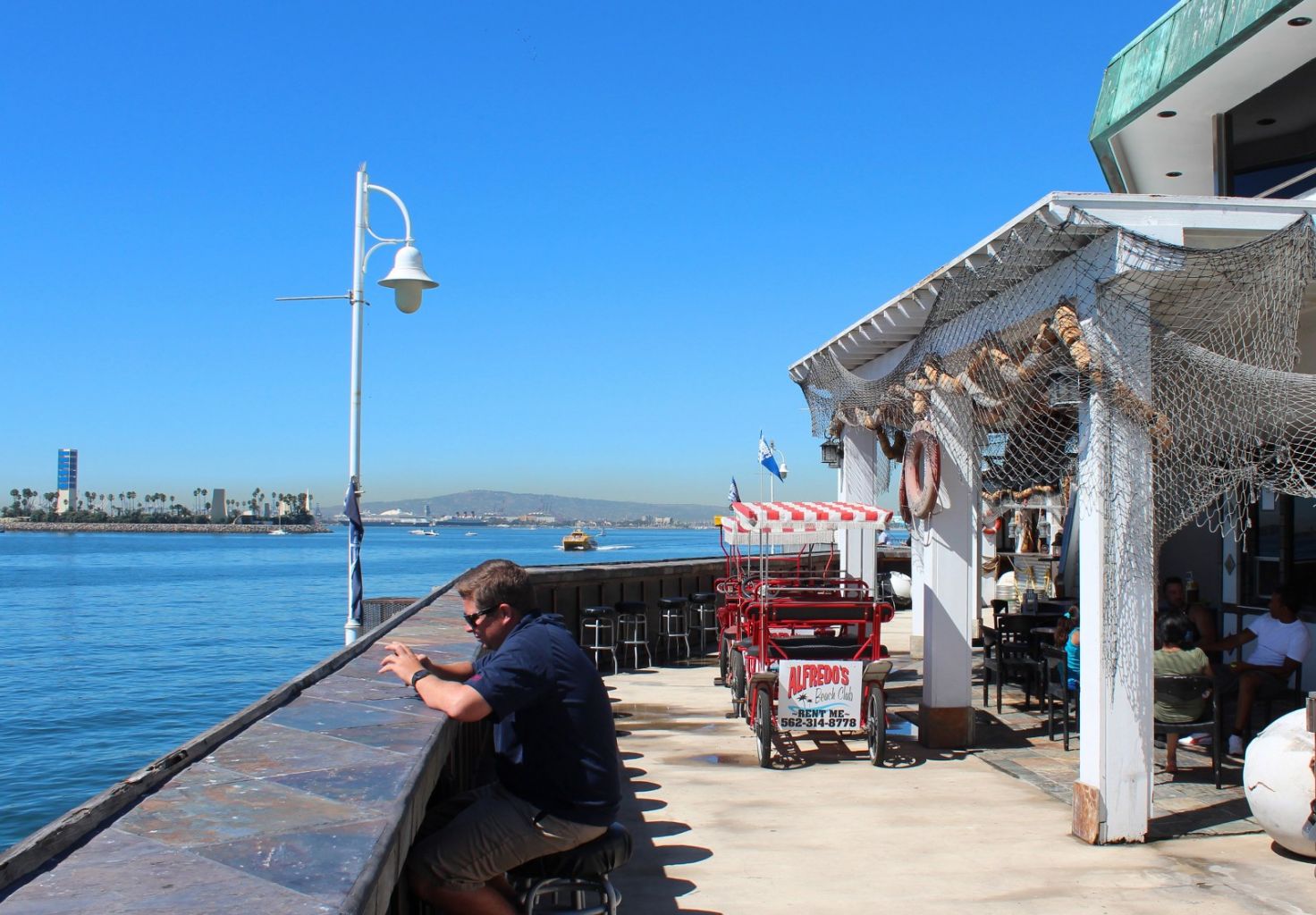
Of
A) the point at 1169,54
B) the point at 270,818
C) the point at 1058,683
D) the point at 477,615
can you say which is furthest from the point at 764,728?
→ the point at 1169,54

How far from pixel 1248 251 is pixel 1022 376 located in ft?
5.44

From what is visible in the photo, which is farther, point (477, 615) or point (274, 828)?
point (477, 615)

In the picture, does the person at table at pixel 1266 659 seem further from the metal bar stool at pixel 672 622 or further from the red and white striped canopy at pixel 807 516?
the metal bar stool at pixel 672 622

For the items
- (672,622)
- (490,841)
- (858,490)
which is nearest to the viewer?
(490,841)

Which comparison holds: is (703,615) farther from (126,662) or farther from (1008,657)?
(126,662)

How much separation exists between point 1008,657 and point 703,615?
619 cm

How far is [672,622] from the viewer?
18.0 m

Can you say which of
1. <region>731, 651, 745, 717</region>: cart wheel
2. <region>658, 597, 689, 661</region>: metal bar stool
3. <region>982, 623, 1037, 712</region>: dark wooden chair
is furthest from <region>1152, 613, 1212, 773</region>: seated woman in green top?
<region>658, 597, 689, 661</region>: metal bar stool

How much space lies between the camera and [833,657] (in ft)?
35.9

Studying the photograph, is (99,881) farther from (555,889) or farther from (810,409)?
(810,409)

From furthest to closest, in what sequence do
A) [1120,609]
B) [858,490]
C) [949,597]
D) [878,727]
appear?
[858,490] → [949,597] → [878,727] → [1120,609]

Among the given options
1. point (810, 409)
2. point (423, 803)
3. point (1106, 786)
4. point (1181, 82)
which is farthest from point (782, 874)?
point (1181, 82)

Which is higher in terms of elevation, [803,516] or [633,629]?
[803,516]

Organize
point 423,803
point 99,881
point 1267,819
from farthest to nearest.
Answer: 1. point 1267,819
2. point 423,803
3. point 99,881
